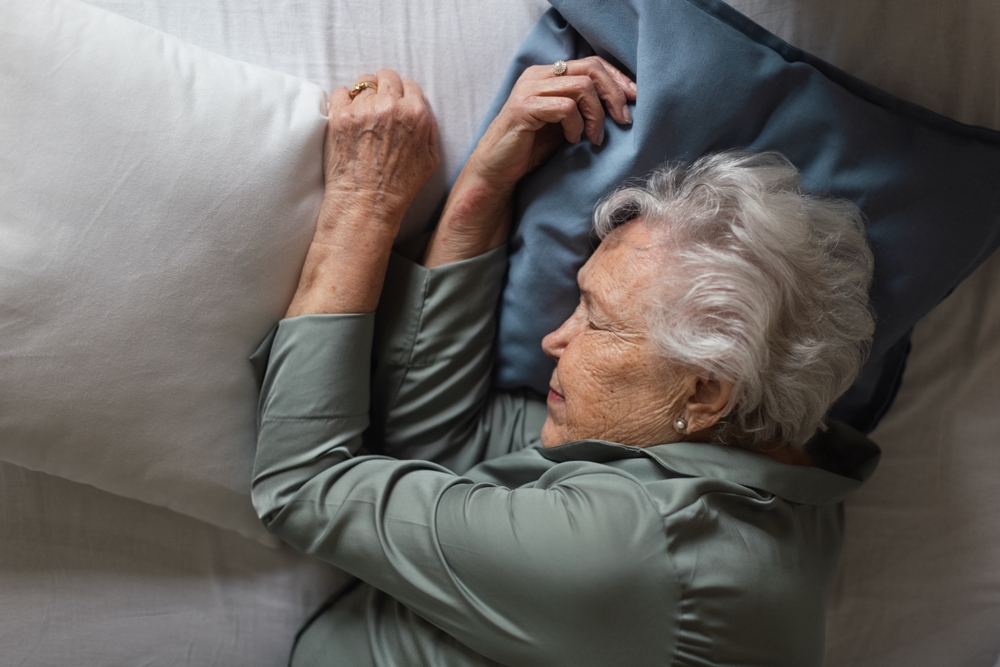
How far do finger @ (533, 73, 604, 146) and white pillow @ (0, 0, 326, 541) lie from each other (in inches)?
14.2

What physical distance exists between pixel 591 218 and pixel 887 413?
0.75 metres

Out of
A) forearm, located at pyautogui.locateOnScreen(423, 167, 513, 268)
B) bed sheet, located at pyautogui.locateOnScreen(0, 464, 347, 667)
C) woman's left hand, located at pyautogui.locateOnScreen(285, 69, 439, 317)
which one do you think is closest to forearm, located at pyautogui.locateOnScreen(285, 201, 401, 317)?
woman's left hand, located at pyautogui.locateOnScreen(285, 69, 439, 317)

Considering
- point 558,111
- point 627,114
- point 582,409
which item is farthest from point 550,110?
point 582,409

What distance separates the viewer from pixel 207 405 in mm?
1030

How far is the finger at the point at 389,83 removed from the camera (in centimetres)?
105

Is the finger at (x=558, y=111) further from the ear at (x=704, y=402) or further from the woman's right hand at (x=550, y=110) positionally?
the ear at (x=704, y=402)

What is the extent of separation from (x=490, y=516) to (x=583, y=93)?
637 millimetres

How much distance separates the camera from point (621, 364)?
943mm

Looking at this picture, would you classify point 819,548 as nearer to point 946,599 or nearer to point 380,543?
point 946,599

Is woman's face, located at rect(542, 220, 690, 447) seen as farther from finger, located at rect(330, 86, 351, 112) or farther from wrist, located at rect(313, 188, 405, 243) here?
finger, located at rect(330, 86, 351, 112)

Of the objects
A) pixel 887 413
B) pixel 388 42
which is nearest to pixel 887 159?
pixel 887 413

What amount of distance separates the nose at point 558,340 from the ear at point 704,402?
0.69 feet

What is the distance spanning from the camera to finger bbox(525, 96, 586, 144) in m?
0.97

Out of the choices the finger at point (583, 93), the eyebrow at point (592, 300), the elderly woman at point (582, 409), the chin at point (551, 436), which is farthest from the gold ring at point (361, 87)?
the chin at point (551, 436)
